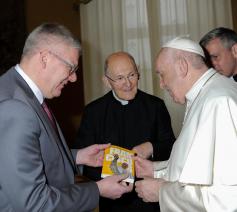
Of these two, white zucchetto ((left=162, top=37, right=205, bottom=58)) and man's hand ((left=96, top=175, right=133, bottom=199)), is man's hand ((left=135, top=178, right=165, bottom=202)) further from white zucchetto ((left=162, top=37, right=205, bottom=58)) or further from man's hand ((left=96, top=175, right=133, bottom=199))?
white zucchetto ((left=162, top=37, right=205, bottom=58))

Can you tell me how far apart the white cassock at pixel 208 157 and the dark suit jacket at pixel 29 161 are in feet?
1.60

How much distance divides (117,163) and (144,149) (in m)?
0.51

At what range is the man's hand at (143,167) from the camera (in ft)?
8.75

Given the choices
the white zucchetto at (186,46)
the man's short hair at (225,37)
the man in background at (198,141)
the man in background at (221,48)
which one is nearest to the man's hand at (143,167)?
the man in background at (198,141)

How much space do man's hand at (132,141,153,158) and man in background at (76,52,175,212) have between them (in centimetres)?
10

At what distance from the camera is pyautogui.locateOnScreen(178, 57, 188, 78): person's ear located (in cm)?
212

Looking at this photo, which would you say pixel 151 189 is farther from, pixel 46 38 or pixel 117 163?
pixel 46 38

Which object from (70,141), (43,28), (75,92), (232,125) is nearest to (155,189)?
(232,125)

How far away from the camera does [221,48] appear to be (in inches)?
125

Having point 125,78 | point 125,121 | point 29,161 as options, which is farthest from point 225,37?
point 29,161

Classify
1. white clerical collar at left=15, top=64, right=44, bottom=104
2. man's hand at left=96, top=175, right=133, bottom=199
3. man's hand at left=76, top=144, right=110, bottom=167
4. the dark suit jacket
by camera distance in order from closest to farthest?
1. the dark suit jacket
2. white clerical collar at left=15, top=64, right=44, bottom=104
3. man's hand at left=96, top=175, right=133, bottom=199
4. man's hand at left=76, top=144, right=110, bottom=167

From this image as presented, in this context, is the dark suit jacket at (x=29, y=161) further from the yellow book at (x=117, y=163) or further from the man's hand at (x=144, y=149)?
the man's hand at (x=144, y=149)

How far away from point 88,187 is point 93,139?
3.89 ft

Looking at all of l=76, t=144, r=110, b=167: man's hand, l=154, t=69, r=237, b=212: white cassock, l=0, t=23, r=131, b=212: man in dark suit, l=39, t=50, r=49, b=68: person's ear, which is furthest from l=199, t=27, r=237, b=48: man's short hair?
l=39, t=50, r=49, b=68: person's ear
